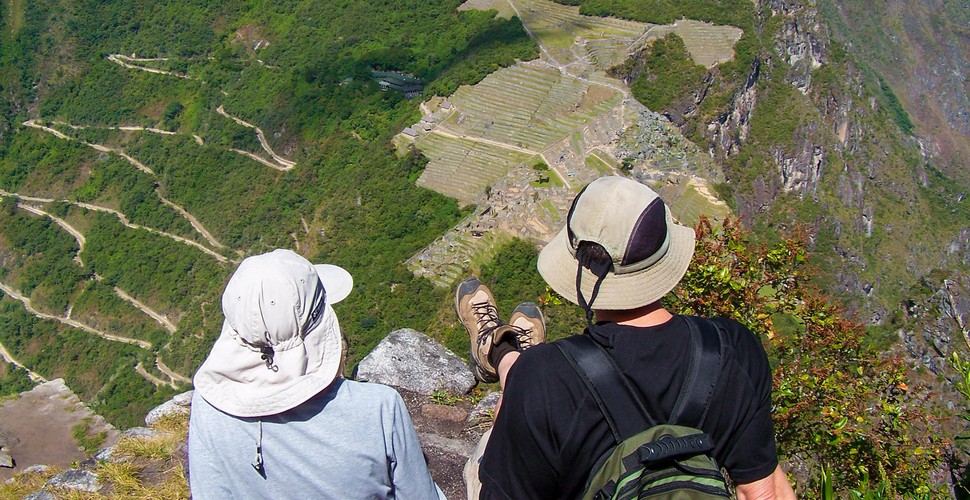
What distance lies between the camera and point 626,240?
2.65 m

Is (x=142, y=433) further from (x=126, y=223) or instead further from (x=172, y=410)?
(x=126, y=223)

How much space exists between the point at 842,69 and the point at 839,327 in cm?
7113

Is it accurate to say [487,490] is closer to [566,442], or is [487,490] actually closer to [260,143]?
[566,442]

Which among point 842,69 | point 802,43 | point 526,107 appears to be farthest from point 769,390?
point 842,69

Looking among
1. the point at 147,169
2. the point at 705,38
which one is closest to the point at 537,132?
the point at 705,38

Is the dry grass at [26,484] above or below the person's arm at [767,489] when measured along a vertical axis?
below

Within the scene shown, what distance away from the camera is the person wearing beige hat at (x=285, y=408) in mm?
2791

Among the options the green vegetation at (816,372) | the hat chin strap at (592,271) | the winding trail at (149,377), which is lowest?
the winding trail at (149,377)

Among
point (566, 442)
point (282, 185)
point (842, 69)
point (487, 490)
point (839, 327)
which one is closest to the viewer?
point (566, 442)

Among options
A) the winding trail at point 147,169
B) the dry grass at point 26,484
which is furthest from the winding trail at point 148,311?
the dry grass at point 26,484

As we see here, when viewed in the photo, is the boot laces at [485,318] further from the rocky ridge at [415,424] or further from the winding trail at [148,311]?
the winding trail at [148,311]

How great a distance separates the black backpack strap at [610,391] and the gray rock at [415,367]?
481cm

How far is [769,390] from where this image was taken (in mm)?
2738

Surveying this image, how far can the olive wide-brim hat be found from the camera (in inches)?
104
